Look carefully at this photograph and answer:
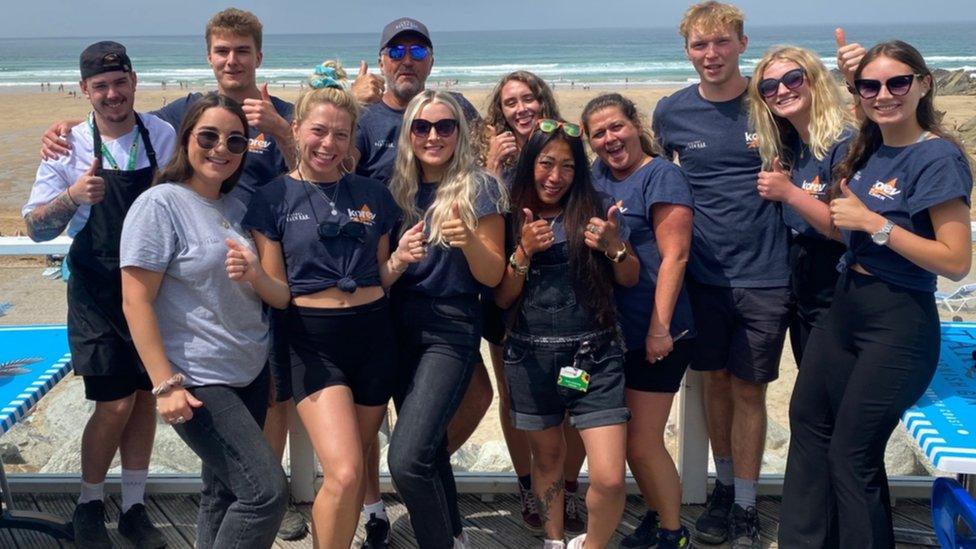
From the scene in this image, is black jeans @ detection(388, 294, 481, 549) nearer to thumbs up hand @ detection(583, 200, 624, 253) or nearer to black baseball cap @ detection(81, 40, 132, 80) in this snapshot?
thumbs up hand @ detection(583, 200, 624, 253)

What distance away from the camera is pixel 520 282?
3709 mm

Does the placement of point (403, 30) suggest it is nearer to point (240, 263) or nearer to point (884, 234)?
point (240, 263)

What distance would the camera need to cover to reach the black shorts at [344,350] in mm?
3594

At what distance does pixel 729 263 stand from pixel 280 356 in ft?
6.66

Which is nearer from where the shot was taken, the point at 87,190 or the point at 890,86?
the point at 890,86

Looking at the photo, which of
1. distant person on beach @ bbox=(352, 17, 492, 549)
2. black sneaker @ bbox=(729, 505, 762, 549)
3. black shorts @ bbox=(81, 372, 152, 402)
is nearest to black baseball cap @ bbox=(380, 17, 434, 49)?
distant person on beach @ bbox=(352, 17, 492, 549)

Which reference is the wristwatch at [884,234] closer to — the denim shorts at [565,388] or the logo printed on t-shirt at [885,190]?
the logo printed on t-shirt at [885,190]

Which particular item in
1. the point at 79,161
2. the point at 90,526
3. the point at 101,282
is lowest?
the point at 90,526

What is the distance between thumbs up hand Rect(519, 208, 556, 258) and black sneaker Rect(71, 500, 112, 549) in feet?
7.56

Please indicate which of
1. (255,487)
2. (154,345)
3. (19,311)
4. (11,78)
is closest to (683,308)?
(255,487)

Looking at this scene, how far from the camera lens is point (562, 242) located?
12.1ft

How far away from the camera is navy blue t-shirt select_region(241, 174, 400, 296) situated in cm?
358

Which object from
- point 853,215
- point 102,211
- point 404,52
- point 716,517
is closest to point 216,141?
point 102,211

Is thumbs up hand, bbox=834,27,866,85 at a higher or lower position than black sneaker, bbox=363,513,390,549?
higher
